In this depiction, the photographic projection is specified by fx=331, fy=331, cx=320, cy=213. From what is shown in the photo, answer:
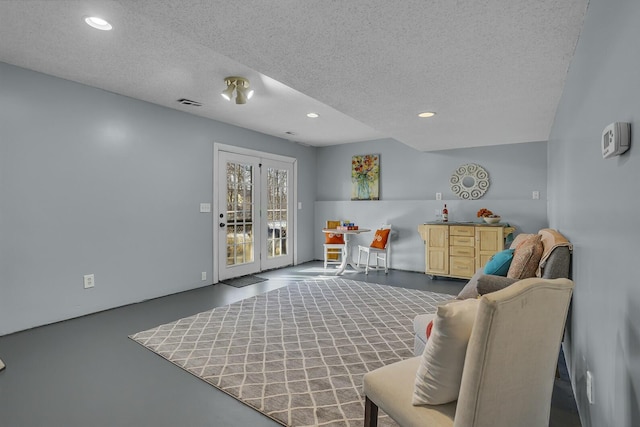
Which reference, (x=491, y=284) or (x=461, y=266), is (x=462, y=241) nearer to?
(x=461, y=266)

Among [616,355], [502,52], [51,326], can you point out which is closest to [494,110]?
[502,52]

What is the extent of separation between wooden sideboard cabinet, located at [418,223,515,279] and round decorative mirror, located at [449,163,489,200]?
80cm

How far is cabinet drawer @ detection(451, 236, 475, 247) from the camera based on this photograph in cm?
491

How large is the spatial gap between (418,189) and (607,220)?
4.82 m

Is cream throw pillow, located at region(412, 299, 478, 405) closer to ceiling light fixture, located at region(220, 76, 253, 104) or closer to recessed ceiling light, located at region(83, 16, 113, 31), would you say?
recessed ceiling light, located at region(83, 16, 113, 31)

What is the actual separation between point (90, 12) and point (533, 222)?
18.6 feet

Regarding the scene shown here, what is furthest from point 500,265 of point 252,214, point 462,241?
point 252,214

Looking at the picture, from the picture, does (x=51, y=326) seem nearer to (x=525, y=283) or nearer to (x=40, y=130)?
(x=40, y=130)

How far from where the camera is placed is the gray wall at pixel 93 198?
307 cm

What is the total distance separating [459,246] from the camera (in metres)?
5.01

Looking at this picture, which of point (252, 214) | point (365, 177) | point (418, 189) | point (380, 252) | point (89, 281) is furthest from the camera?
point (365, 177)

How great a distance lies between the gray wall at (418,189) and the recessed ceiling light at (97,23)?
4832mm

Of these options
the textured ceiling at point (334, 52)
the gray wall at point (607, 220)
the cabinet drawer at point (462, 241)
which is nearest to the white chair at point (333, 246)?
the cabinet drawer at point (462, 241)

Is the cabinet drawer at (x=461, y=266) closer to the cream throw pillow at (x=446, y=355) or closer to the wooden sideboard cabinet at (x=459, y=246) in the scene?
the wooden sideboard cabinet at (x=459, y=246)
